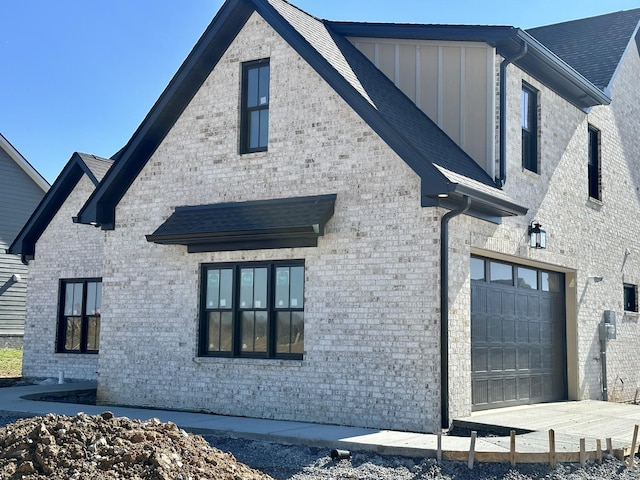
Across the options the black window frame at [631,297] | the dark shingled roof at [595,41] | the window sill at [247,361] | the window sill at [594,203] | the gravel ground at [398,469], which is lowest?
the gravel ground at [398,469]

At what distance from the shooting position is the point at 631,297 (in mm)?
19297

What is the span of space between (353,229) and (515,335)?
3981 mm

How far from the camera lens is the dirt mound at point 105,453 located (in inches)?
285

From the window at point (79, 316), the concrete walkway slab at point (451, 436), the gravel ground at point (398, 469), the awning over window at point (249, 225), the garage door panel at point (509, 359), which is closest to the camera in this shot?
the gravel ground at point (398, 469)

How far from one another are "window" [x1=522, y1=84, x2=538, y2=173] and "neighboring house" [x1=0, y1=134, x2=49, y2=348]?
63.9 ft

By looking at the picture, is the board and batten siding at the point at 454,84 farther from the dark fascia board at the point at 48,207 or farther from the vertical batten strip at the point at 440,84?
the dark fascia board at the point at 48,207

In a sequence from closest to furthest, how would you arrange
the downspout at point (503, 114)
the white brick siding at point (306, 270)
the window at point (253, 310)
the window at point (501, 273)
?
1. the white brick siding at point (306, 270)
2. the window at point (253, 310)
3. the downspout at point (503, 114)
4. the window at point (501, 273)

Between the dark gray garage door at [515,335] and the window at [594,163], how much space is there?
2.44 metres

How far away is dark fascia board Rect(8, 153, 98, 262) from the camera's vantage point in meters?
20.3

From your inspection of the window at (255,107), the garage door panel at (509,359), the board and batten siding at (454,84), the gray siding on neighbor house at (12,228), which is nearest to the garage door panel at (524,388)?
the garage door panel at (509,359)

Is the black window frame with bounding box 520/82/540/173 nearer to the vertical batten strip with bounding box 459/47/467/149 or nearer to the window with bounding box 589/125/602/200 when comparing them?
the vertical batten strip with bounding box 459/47/467/149

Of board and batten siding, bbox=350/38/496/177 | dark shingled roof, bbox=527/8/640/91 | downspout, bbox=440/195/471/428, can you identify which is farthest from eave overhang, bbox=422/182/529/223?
dark shingled roof, bbox=527/8/640/91

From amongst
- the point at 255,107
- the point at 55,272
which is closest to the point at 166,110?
the point at 255,107

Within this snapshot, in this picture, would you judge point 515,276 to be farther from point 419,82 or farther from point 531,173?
point 419,82
